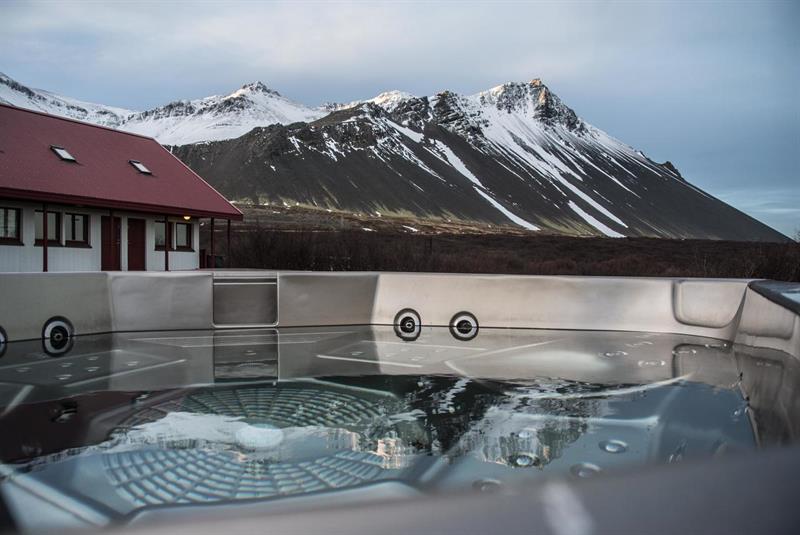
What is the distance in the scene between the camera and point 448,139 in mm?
182250

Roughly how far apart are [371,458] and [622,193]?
18648cm

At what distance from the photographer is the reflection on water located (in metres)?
2.49

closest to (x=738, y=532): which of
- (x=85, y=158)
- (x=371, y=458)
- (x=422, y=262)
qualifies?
(x=371, y=458)

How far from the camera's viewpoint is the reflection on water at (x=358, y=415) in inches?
98.2

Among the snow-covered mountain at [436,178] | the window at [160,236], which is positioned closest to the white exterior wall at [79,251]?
the window at [160,236]

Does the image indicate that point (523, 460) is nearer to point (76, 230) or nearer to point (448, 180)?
point (76, 230)

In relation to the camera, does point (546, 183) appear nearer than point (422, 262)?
No

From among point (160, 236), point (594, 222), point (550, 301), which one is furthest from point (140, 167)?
point (594, 222)

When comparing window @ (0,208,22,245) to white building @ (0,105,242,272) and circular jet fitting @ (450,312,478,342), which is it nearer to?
white building @ (0,105,242,272)

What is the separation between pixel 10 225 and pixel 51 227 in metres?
0.99

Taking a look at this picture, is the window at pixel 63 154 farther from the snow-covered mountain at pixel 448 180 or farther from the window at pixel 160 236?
the snow-covered mountain at pixel 448 180

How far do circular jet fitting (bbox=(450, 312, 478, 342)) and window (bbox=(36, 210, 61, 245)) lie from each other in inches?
464

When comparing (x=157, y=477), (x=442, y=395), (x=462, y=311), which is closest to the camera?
(x=157, y=477)

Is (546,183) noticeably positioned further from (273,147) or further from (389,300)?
(389,300)
